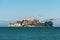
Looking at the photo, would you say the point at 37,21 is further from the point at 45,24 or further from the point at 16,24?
the point at 16,24

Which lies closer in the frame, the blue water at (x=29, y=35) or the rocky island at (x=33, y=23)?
the blue water at (x=29, y=35)

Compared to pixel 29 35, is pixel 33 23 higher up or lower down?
higher up

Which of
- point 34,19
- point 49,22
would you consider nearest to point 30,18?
point 34,19

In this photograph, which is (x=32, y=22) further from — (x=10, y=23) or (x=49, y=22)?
(x=10, y=23)

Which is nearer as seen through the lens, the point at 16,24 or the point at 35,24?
the point at 35,24

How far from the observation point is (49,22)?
155m

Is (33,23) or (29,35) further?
(33,23)

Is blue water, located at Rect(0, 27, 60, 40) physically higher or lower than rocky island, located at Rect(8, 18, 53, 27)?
lower

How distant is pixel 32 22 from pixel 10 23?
24947 mm

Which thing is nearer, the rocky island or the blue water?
the blue water

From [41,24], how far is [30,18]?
779cm

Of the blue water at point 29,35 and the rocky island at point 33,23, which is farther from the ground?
the rocky island at point 33,23

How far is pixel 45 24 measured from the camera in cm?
15488

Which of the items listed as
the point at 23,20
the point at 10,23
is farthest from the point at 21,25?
the point at 10,23
